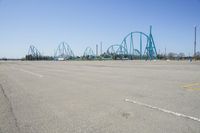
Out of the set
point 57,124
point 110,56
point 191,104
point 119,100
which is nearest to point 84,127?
point 57,124

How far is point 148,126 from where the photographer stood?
15.7ft

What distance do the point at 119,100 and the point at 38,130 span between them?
3.46 m

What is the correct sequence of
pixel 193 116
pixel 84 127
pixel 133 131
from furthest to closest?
pixel 193 116 < pixel 84 127 < pixel 133 131

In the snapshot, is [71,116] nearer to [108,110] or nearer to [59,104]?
[108,110]

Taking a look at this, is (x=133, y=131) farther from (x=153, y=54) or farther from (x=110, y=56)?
(x=110, y=56)

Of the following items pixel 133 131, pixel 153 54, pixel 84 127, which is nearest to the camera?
pixel 133 131

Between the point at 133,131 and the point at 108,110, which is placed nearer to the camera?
the point at 133,131

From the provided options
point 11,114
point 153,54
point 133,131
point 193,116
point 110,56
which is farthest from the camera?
point 110,56

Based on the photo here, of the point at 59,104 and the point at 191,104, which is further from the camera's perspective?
the point at 59,104

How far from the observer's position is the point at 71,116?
5715 millimetres

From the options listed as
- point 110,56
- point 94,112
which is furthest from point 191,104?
point 110,56

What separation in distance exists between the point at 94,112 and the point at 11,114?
214cm

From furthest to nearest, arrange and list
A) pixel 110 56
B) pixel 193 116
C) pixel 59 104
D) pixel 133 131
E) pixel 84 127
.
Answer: pixel 110 56
pixel 59 104
pixel 193 116
pixel 84 127
pixel 133 131

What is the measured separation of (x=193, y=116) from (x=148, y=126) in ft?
4.43
